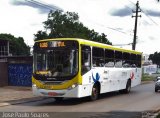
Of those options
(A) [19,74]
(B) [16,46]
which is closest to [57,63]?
(A) [19,74]

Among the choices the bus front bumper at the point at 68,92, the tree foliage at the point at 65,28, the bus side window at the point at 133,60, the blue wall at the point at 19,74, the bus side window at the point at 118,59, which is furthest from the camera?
the tree foliage at the point at 65,28

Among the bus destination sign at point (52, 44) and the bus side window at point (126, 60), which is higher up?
the bus destination sign at point (52, 44)

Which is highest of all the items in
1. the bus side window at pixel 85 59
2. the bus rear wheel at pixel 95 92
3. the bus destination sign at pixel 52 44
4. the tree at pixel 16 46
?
the tree at pixel 16 46

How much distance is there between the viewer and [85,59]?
20422 millimetres

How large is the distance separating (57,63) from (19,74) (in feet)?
48.5

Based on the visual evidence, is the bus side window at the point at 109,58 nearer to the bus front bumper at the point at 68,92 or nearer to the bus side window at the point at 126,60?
the bus side window at the point at 126,60

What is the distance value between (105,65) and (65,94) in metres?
4.83

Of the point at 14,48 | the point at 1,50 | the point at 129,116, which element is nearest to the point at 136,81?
the point at 129,116

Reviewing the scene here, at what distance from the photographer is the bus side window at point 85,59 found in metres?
20.1

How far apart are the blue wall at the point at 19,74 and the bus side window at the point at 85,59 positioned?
12992 millimetres

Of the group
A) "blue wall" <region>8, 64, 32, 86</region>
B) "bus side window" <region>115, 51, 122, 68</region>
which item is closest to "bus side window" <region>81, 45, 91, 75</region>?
"bus side window" <region>115, 51, 122, 68</region>

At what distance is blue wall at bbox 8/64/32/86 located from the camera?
109 feet

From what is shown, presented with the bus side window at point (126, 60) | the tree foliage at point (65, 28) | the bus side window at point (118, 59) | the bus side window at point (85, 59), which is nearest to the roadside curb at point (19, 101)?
the bus side window at point (85, 59)

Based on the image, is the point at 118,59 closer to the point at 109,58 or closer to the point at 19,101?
the point at 109,58
